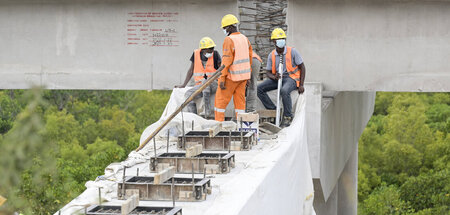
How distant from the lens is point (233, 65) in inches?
353

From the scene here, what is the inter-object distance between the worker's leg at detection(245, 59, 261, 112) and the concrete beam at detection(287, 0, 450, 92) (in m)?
3.73

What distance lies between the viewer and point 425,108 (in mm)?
48344

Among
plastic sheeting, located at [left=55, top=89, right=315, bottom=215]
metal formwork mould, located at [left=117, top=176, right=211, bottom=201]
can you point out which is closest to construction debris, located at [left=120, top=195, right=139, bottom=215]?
plastic sheeting, located at [left=55, top=89, right=315, bottom=215]

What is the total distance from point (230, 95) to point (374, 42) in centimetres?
491

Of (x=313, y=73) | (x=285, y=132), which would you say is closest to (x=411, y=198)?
(x=313, y=73)

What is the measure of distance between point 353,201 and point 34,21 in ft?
44.1

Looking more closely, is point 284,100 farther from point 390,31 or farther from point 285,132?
point 390,31

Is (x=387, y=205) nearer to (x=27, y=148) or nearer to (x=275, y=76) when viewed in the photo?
(x=275, y=76)

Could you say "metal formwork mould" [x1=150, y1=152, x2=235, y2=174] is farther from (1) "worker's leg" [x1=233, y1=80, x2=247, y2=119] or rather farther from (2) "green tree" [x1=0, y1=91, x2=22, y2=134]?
(1) "worker's leg" [x1=233, y1=80, x2=247, y2=119]

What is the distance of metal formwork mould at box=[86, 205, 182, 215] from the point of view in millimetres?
4609

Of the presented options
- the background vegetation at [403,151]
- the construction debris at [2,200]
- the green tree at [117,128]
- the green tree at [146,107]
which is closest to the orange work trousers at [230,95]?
the construction debris at [2,200]

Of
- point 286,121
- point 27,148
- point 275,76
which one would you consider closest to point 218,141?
point 286,121

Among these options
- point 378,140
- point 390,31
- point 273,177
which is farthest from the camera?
point 378,140

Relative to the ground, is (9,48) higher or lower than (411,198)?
higher
